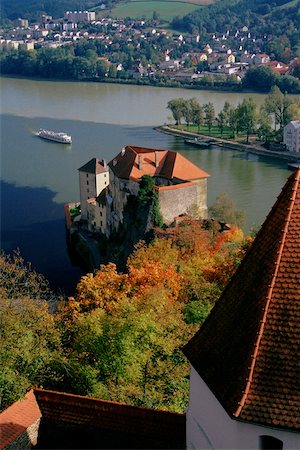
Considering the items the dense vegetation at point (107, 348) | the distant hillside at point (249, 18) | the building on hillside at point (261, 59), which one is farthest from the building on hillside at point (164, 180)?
→ the distant hillside at point (249, 18)

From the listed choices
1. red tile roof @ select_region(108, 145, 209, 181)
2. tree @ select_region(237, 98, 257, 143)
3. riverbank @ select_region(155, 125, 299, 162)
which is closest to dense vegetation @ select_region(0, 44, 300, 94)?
tree @ select_region(237, 98, 257, 143)

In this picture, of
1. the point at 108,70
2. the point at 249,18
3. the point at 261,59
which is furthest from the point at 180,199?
the point at 249,18

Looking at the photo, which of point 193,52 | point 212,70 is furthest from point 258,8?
point 212,70

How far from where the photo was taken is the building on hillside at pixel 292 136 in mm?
54531

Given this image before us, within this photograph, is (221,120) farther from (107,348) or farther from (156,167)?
(107,348)

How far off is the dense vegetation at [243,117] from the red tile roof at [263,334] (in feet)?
175

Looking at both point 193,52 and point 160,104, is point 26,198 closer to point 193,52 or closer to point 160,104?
Result: point 160,104

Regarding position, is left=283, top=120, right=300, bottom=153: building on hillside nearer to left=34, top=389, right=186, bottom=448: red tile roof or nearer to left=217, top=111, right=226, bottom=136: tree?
left=217, top=111, right=226, bottom=136: tree

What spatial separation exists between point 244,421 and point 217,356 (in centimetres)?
73

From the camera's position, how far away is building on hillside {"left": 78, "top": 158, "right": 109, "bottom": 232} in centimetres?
3372

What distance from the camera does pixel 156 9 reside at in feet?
554

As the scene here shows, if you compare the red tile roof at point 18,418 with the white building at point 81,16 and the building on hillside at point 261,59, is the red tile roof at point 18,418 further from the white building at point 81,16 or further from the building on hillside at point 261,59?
the white building at point 81,16

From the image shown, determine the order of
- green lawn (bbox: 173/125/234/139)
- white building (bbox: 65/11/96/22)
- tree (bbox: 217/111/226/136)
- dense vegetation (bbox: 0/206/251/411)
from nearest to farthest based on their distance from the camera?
dense vegetation (bbox: 0/206/251/411)
green lawn (bbox: 173/125/234/139)
tree (bbox: 217/111/226/136)
white building (bbox: 65/11/96/22)

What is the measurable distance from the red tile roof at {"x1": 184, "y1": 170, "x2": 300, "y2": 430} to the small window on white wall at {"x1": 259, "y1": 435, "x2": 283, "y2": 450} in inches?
10.7
